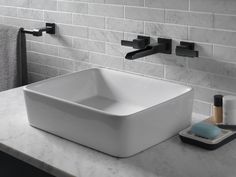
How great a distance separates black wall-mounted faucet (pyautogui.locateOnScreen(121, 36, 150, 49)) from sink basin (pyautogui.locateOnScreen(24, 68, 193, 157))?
119 mm

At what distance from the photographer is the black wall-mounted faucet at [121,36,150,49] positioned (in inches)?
68.3

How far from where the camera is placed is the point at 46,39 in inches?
87.4

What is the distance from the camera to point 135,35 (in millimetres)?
1844

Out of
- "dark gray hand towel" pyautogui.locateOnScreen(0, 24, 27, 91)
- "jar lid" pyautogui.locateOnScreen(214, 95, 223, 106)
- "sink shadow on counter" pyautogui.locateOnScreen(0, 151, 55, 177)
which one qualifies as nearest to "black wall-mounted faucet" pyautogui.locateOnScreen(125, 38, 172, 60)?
"jar lid" pyautogui.locateOnScreen(214, 95, 223, 106)

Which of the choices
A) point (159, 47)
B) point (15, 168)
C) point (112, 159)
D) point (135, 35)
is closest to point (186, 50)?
point (159, 47)

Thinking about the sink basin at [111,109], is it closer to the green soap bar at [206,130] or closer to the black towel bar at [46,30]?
the green soap bar at [206,130]

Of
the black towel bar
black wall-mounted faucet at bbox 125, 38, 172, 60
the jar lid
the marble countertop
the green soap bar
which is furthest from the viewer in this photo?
the black towel bar

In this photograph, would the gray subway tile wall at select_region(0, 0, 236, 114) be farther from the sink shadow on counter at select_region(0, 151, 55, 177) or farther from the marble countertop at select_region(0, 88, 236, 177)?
the sink shadow on counter at select_region(0, 151, 55, 177)

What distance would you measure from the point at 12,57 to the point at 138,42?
0.79 meters

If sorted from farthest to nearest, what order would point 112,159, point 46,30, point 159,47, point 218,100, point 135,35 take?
point 46,30 < point 135,35 < point 159,47 < point 218,100 < point 112,159

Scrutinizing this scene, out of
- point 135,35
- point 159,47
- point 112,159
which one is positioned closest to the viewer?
point 112,159

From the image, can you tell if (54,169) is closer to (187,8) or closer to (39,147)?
(39,147)

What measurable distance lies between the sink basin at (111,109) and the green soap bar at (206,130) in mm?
84

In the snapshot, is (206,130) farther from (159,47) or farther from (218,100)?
(159,47)
